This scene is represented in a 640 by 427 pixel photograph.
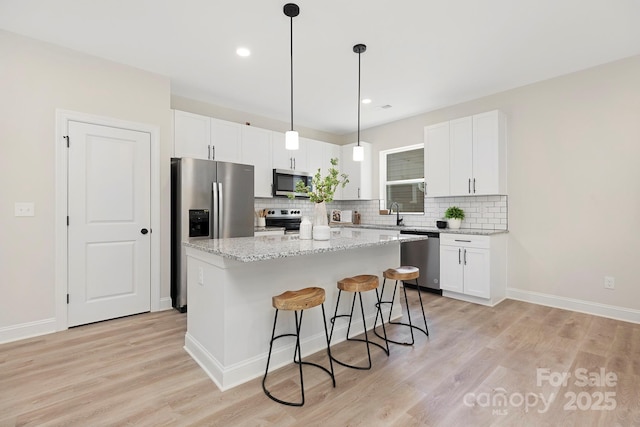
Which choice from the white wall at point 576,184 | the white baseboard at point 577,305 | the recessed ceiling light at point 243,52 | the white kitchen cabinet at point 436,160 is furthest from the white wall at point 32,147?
the white baseboard at point 577,305

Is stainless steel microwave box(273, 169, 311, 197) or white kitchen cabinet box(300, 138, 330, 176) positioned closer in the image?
stainless steel microwave box(273, 169, 311, 197)

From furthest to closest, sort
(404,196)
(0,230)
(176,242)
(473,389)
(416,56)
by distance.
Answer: (404,196) → (176,242) → (416,56) → (0,230) → (473,389)

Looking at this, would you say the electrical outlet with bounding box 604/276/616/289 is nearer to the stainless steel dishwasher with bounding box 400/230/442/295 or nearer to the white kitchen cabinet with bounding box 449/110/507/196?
the white kitchen cabinet with bounding box 449/110/507/196

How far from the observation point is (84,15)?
8.07 ft

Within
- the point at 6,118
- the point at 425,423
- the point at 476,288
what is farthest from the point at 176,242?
the point at 476,288

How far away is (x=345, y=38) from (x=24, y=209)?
10.8 ft

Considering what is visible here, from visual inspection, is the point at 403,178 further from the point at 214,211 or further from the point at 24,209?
the point at 24,209

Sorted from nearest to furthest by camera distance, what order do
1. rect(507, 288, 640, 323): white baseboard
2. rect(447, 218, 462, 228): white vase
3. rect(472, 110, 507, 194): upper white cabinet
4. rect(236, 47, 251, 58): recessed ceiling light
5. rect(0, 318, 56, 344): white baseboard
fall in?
rect(0, 318, 56, 344): white baseboard
rect(236, 47, 251, 58): recessed ceiling light
rect(507, 288, 640, 323): white baseboard
rect(472, 110, 507, 194): upper white cabinet
rect(447, 218, 462, 228): white vase

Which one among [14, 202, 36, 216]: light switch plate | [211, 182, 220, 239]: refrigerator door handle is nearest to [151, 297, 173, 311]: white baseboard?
[211, 182, 220, 239]: refrigerator door handle

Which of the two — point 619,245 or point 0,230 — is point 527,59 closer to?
point 619,245

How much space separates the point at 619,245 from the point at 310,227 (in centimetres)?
327

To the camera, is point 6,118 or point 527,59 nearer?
point 6,118

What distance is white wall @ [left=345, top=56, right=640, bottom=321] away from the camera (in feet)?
10.4

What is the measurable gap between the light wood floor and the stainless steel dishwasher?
127 cm
